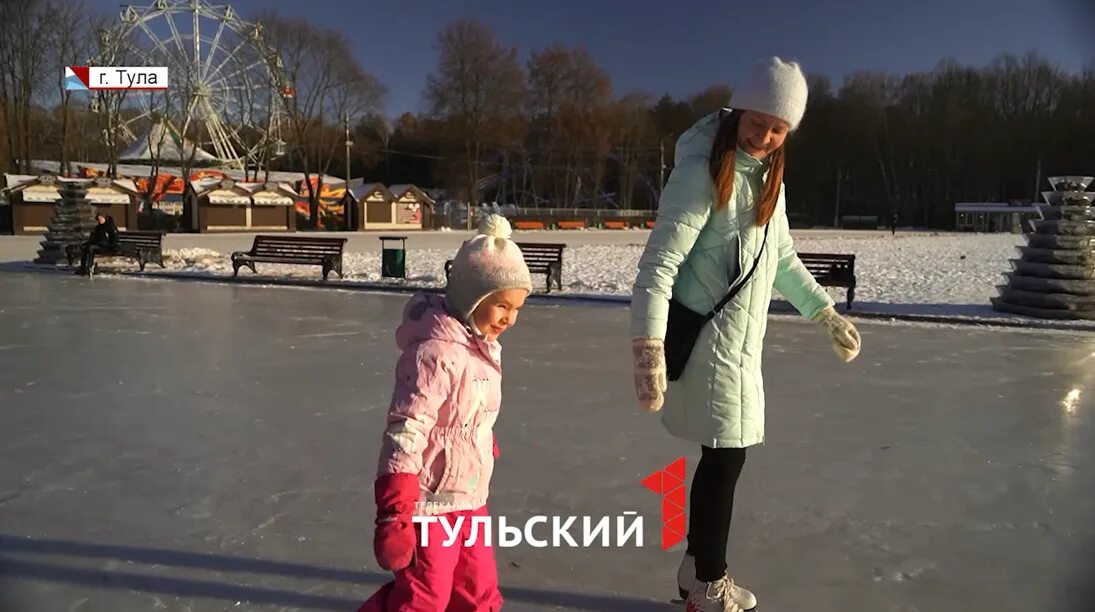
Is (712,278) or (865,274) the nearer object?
(712,278)

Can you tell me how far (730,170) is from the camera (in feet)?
7.36

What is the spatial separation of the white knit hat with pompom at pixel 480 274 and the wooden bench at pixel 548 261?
34.1ft

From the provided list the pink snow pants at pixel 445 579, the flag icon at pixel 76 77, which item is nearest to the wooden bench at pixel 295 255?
the pink snow pants at pixel 445 579

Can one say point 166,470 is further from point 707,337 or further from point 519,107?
point 519,107

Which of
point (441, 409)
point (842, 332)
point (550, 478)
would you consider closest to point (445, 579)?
point (441, 409)

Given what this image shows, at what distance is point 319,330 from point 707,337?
6.78m

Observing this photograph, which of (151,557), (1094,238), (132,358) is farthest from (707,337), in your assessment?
(1094,238)

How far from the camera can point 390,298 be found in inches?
468

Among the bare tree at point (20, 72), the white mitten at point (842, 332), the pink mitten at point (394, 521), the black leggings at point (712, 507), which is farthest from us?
the bare tree at point (20, 72)

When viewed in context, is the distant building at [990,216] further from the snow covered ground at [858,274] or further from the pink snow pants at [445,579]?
the pink snow pants at [445,579]

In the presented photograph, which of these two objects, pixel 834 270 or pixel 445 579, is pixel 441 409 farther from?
pixel 834 270

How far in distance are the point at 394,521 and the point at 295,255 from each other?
45.6ft

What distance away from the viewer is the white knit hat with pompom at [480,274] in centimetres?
195

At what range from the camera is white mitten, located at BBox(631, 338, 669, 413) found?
2.12m
